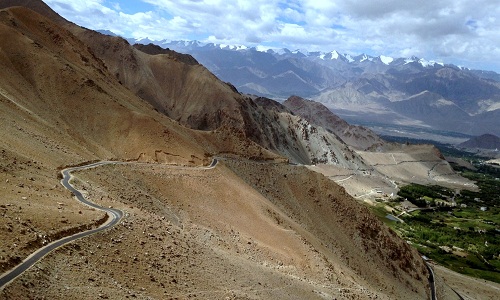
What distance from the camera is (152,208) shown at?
4666cm

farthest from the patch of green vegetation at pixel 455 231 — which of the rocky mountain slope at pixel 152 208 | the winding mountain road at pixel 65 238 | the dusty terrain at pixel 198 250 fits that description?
the winding mountain road at pixel 65 238

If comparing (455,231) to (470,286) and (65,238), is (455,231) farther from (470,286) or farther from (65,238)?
(65,238)

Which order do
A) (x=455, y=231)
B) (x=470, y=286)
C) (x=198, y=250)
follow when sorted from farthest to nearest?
(x=455, y=231)
(x=470, y=286)
(x=198, y=250)

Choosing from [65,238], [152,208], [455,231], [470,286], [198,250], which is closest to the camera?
[65,238]

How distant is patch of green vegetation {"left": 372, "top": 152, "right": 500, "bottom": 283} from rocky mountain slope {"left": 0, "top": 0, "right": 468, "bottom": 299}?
37073mm

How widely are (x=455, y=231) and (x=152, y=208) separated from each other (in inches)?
5067

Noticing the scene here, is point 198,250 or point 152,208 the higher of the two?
point 152,208

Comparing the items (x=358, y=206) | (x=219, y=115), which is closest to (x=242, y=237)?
(x=358, y=206)

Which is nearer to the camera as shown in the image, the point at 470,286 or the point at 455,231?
the point at 470,286

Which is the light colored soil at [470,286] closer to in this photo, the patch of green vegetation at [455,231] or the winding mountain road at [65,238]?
the patch of green vegetation at [455,231]

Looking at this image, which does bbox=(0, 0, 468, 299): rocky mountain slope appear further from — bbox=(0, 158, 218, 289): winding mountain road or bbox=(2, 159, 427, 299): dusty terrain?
bbox=(0, 158, 218, 289): winding mountain road

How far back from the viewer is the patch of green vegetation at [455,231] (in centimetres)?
11400

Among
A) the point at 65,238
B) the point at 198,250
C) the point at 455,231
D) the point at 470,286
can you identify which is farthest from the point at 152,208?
the point at 455,231

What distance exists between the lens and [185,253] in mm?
34938
